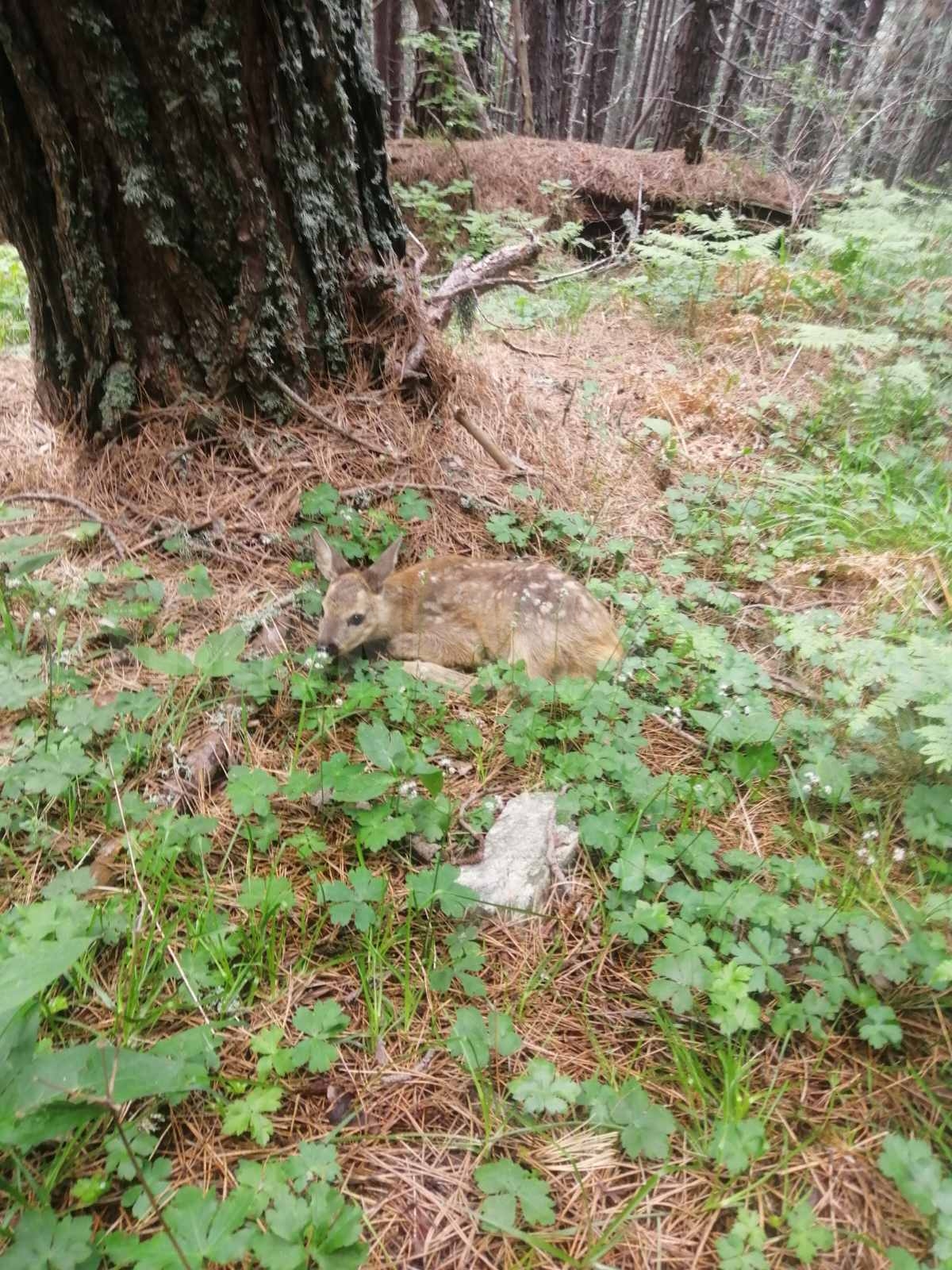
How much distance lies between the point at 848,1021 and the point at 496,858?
1.06m

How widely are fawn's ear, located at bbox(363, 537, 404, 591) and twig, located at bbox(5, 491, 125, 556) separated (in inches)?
43.3

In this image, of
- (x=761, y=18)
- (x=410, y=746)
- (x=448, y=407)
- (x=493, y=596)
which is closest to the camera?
(x=410, y=746)

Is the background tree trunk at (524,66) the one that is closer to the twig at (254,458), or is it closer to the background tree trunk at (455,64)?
the background tree trunk at (455,64)

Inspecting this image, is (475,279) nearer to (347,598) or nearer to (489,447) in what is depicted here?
(489,447)

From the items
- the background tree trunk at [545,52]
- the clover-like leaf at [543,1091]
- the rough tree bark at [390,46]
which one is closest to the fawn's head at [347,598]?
the clover-like leaf at [543,1091]

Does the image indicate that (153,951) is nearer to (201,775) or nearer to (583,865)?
(201,775)

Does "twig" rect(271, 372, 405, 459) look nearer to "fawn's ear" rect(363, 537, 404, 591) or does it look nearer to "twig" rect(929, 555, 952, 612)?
"fawn's ear" rect(363, 537, 404, 591)

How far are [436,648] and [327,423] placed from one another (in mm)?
1259

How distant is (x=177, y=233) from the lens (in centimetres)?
317

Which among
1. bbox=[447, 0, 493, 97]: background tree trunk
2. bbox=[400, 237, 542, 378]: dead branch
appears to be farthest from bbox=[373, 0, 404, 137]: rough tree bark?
bbox=[400, 237, 542, 378]: dead branch

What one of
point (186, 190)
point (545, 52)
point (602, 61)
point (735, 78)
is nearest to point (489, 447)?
point (186, 190)

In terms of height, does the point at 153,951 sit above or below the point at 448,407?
below

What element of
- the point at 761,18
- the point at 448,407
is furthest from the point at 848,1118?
the point at 761,18

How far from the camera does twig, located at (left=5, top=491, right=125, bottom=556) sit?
11.0ft
